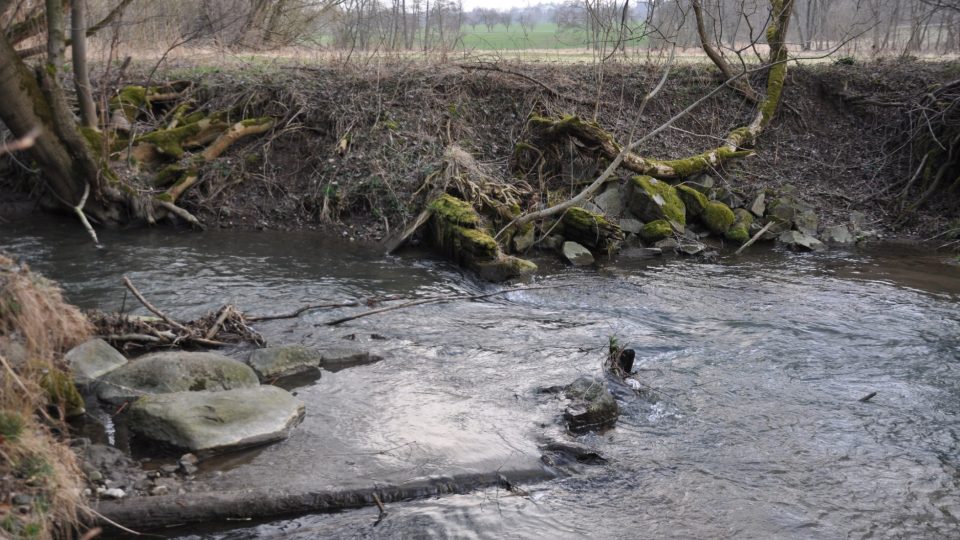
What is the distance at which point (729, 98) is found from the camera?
18875mm

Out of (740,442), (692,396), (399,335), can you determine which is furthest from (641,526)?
(399,335)

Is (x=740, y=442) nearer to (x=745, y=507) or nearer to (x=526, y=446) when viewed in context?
(x=745, y=507)

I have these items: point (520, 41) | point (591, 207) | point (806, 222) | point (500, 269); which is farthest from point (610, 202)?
point (520, 41)

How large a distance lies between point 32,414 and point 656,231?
10864 millimetres

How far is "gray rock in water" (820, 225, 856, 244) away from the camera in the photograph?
1487 cm

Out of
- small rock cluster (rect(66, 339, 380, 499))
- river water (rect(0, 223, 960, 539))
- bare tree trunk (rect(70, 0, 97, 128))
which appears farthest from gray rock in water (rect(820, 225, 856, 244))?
bare tree trunk (rect(70, 0, 97, 128))

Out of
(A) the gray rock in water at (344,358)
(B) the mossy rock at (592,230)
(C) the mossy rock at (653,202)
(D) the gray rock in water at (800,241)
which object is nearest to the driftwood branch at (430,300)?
(A) the gray rock in water at (344,358)

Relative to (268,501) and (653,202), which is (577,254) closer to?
(653,202)

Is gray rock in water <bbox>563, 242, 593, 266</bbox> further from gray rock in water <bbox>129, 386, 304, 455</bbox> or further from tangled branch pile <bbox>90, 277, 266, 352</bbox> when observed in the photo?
gray rock in water <bbox>129, 386, 304, 455</bbox>

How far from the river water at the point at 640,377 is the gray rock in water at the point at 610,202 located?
5.47 ft

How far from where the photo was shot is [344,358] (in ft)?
27.0

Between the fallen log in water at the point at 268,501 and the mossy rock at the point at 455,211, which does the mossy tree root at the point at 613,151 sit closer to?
the mossy rock at the point at 455,211

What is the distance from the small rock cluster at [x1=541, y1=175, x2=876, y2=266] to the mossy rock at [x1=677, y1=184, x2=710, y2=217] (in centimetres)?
2

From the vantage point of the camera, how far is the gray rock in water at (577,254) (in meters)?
13.0
